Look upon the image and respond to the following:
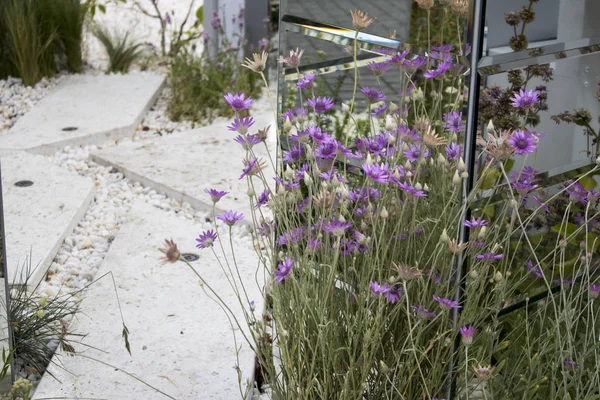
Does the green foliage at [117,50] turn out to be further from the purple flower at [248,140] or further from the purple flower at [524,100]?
the purple flower at [524,100]

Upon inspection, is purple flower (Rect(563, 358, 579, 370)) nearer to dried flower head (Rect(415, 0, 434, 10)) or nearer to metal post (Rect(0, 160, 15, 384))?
dried flower head (Rect(415, 0, 434, 10))

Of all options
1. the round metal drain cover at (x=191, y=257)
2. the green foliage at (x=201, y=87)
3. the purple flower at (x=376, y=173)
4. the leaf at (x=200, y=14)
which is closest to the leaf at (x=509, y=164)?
the purple flower at (x=376, y=173)

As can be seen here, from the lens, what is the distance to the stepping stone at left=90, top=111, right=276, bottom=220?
12.8ft

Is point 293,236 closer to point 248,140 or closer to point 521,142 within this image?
point 248,140

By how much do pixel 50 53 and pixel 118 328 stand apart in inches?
129

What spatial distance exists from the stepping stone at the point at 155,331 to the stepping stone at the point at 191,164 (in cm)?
38

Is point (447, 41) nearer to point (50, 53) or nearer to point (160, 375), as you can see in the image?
point (160, 375)

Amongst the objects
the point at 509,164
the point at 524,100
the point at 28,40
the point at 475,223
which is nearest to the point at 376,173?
the point at 475,223

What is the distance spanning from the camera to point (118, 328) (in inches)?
109

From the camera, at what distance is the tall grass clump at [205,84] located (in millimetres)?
5164

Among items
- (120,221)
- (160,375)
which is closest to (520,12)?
(160,375)

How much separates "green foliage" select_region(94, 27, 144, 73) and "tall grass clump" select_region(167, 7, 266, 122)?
542 millimetres

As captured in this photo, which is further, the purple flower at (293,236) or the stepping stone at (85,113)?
the stepping stone at (85,113)

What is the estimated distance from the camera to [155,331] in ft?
9.12
